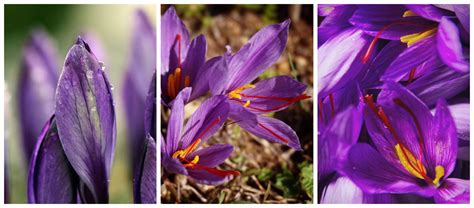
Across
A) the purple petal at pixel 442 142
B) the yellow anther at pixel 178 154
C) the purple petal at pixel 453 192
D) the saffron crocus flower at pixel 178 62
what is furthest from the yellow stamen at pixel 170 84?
the purple petal at pixel 453 192

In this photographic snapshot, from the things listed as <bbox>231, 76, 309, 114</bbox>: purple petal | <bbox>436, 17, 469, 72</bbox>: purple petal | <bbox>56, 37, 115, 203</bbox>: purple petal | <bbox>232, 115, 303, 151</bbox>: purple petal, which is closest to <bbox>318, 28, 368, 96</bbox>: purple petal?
<bbox>231, 76, 309, 114</bbox>: purple petal

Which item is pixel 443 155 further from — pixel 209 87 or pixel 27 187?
pixel 27 187

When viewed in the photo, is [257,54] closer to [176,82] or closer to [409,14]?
[176,82]

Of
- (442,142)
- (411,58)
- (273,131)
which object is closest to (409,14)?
(411,58)

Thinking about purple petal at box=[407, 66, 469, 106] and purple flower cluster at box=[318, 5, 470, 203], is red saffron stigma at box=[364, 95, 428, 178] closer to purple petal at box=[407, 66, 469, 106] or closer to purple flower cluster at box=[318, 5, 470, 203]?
purple flower cluster at box=[318, 5, 470, 203]

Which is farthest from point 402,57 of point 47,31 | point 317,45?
point 47,31

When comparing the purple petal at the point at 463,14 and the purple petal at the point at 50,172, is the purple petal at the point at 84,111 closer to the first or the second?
the purple petal at the point at 50,172
